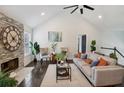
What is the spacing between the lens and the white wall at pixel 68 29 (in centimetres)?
867

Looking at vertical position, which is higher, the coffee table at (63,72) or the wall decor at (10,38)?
the wall decor at (10,38)

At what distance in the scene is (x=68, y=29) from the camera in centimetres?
880

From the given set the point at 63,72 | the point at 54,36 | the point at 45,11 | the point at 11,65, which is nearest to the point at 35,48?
the point at 54,36

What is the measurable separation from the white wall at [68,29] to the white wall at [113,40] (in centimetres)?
62

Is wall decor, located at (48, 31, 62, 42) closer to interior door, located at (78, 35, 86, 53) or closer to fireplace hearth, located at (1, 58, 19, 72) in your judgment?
interior door, located at (78, 35, 86, 53)

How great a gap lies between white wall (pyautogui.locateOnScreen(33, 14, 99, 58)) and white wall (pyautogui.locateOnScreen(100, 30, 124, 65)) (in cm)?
62

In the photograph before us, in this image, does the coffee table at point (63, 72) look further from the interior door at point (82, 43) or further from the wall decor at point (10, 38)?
the interior door at point (82, 43)

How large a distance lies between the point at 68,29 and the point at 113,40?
2.86m

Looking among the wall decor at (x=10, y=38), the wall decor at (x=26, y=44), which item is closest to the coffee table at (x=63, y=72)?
the wall decor at (x=10, y=38)

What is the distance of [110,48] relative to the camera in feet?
25.2

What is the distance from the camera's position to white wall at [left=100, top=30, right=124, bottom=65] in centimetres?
673
